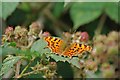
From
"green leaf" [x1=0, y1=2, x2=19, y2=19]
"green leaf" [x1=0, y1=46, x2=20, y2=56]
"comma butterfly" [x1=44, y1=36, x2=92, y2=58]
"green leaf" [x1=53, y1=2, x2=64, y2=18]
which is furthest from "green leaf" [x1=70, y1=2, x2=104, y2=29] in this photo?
"green leaf" [x1=0, y1=46, x2=20, y2=56]

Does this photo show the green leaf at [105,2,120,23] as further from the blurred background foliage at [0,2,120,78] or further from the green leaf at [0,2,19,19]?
the green leaf at [0,2,19,19]

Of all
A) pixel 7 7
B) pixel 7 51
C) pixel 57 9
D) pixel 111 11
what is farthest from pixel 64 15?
pixel 7 51

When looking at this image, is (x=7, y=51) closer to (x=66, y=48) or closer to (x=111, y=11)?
(x=66, y=48)

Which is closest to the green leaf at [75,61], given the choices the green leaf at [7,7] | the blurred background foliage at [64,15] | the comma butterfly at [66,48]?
the comma butterfly at [66,48]

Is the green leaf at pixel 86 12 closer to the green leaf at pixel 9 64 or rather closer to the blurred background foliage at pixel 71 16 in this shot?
the blurred background foliage at pixel 71 16

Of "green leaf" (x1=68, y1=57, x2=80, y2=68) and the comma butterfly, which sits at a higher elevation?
the comma butterfly

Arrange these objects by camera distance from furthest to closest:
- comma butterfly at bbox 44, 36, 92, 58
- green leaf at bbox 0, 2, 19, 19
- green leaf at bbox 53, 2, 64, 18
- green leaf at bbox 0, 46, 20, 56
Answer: green leaf at bbox 53, 2, 64, 18, green leaf at bbox 0, 2, 19, 19, comma butterfly at bbox 44, 36, 92, 58, green leaf at bbox 0, 46, 20, 56

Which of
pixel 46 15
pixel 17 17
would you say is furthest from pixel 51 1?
pixel 17 17

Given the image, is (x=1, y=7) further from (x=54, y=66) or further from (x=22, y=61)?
(x=54, y=66)
